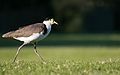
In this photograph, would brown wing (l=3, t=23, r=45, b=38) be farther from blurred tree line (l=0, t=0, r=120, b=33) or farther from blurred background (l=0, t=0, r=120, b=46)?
blurred tree line (l=0, t=0, r=120, b=33)

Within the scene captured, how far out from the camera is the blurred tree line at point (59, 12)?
209 ft

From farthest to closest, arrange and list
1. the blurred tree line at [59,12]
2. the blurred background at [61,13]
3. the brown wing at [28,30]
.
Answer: the blurred tree line at [59,12] → the blurred background at [61,13] → the brown wing at [28,30]

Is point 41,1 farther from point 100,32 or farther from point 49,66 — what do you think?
point 49,66

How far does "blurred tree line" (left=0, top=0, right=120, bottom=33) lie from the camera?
6356 centimetres

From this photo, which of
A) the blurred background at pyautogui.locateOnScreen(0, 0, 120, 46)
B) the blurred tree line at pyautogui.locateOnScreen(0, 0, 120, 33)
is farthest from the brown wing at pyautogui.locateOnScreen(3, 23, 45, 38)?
the blurred tree line at pyautogui.locateOnScreen(0, 0, 120, 33)

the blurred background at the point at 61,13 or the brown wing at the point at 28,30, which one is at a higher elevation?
the brown wing at the point at 28,30

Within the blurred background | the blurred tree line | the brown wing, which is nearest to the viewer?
the brown wing

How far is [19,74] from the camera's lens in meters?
13.2

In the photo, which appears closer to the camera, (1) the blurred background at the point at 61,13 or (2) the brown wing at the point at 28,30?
(2) the brown wing at the point at 28,30

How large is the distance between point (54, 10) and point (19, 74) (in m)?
51.9

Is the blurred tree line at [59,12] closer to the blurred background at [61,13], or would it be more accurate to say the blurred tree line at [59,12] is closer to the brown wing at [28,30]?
the blurred background at [61,13]

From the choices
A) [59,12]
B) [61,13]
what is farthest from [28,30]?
[61,13]

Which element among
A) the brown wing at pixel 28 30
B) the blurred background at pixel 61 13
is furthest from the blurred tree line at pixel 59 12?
the brown wing at pixel 28 30

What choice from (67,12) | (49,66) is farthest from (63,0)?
(49,66)
